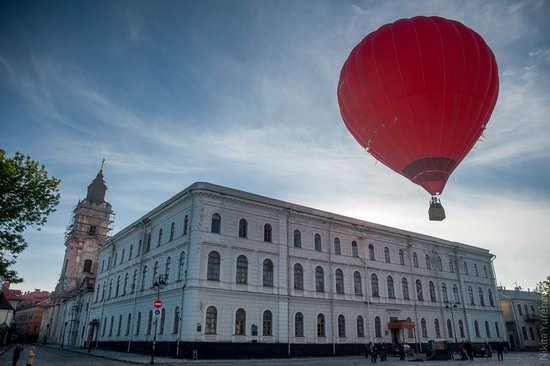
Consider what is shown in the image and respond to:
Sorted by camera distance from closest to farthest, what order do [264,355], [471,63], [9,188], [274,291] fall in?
[471,63], [9,188], [264,355], [274,291]

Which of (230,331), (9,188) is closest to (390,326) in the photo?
(230,331)

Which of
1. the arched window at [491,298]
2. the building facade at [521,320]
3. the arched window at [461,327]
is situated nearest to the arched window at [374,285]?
the arched window at [461,327]

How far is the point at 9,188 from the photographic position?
20344 millimetres

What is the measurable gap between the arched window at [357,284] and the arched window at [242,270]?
11.7 metres

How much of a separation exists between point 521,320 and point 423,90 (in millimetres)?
52497

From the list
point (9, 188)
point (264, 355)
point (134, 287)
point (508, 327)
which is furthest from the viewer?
point (508, 327)

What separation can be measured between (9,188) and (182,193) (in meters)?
12.5

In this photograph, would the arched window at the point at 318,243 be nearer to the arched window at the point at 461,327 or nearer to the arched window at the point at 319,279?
the arched window at the point at 319,279

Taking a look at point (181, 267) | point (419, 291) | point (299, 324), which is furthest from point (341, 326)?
point (181, 267)

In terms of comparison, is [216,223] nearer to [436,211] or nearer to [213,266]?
[213,266]

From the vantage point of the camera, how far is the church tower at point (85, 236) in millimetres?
63469

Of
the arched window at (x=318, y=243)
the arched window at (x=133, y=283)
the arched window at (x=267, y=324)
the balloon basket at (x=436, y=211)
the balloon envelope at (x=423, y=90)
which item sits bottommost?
A: the arched window at (x=267, y=324)

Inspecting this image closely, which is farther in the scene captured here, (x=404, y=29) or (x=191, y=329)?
(x=191, y=329)

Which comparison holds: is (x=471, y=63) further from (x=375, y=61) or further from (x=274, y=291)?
(x=274, y=291)
